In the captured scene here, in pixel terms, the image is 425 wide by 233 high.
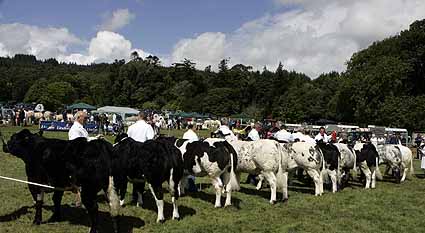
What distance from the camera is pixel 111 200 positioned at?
7.91 meters

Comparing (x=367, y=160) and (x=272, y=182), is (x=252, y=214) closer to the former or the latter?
(x=272, y=182)

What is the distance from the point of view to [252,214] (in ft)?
35.1

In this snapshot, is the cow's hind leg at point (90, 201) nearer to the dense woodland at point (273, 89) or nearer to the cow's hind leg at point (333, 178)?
the cow's hind leg at point (333, 178)

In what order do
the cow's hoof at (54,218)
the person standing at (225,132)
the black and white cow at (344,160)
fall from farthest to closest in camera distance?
the black and white cow at (344,160), the person standing at (225,132), the cow's hoof at (54,218)

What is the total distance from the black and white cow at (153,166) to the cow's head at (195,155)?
151 centimetres

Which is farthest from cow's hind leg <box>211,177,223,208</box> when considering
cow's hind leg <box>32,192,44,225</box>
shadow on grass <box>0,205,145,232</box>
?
cow's hind leg <box>32,192,44,225</box>

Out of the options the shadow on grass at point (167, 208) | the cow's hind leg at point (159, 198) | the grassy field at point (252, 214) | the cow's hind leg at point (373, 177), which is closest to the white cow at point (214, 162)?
the grassy field at point (252, 214)

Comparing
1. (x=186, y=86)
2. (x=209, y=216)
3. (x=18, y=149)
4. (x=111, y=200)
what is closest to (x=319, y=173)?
(x=209, y=216)

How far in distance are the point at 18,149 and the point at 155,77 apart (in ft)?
336

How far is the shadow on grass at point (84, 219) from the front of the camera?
29.3ft

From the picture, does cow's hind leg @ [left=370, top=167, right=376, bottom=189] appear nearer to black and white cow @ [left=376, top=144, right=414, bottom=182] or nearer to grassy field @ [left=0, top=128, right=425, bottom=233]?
grassy field @ [left=0, top=128, right=425, bottom=233]

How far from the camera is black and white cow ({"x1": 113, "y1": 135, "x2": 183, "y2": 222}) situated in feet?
30.5

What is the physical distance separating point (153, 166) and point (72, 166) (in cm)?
193

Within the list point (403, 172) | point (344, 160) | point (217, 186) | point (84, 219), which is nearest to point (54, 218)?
point (84, 219)
